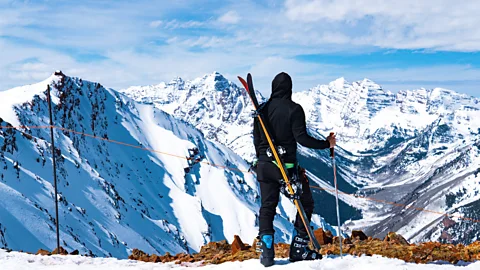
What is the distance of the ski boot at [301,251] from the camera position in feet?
37.1

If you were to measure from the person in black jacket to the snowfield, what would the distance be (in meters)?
0.48

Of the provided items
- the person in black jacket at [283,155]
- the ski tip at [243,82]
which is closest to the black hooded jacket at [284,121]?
the person in black jacket at [283,155]

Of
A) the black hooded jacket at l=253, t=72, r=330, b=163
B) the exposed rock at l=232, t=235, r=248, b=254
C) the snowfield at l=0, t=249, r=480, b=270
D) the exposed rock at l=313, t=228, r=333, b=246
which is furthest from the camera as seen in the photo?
the exposed rock at l=313, t=228, r=333, b=246

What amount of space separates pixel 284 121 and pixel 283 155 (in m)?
0.74

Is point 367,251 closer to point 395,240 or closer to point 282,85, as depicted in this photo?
point 395,240

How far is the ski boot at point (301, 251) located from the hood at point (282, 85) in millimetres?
3216

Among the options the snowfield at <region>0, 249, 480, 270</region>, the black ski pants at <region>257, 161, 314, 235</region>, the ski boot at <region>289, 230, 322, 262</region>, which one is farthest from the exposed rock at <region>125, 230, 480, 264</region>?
the black ski pants at <region>257, 161, 314, 235</region>

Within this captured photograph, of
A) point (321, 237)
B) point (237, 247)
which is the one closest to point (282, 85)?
point (237, 247)

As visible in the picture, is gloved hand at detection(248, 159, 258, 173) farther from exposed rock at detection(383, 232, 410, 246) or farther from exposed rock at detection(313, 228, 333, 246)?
exposed rock at detection(383, 232, 410, 246)

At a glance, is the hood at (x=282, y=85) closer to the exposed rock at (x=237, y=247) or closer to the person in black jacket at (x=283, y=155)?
the person in black jacket at (x=283, y=155)

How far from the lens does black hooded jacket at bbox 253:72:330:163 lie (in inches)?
427

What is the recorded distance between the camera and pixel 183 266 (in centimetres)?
1304

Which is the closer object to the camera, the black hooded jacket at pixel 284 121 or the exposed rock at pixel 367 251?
the black hooded jacket at pixel 284 121

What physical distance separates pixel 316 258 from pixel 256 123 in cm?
333
